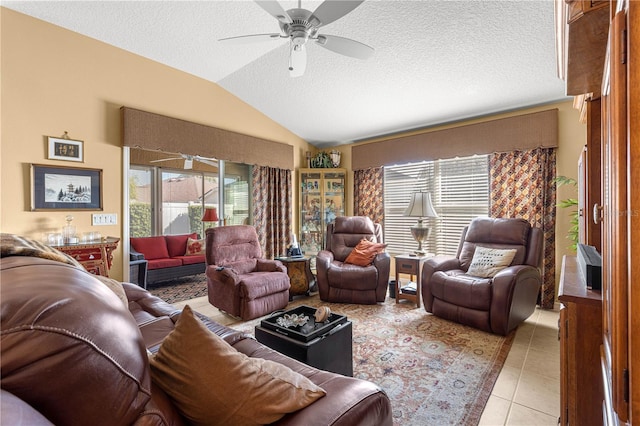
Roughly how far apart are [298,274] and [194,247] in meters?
2.19

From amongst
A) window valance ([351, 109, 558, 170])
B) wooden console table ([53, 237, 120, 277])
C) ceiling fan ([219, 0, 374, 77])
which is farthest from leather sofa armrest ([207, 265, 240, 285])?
window valance ([351, 109, 558, 170])

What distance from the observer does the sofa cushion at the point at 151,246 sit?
15.3ft

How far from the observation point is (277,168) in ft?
16.5

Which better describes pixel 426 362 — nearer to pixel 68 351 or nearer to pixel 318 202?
pixel 68 351

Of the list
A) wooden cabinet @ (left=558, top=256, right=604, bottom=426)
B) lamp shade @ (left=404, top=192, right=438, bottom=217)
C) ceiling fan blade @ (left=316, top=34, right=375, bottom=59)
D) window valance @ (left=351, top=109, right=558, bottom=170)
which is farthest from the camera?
lamp shade @ (left=404, top=192, right=438, bottom=217)

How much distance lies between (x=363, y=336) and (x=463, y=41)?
110 inches

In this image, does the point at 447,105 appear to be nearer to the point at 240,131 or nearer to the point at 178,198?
the point at 240,131

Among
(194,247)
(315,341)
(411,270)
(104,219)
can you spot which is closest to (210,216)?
(194,247)

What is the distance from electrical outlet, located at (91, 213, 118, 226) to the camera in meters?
3.31

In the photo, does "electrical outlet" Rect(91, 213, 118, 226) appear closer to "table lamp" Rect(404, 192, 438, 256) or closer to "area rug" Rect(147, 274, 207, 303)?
"area rug" Rect(147, 274, 207, 303)

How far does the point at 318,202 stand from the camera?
529cm

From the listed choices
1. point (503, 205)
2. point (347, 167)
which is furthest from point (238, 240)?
point (503, 205)

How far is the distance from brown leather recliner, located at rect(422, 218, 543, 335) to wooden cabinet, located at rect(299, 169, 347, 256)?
7.43ft

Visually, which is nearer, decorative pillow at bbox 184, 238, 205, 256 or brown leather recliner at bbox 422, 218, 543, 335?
brown leather recliner at bbox 422, 218, 543, 335
